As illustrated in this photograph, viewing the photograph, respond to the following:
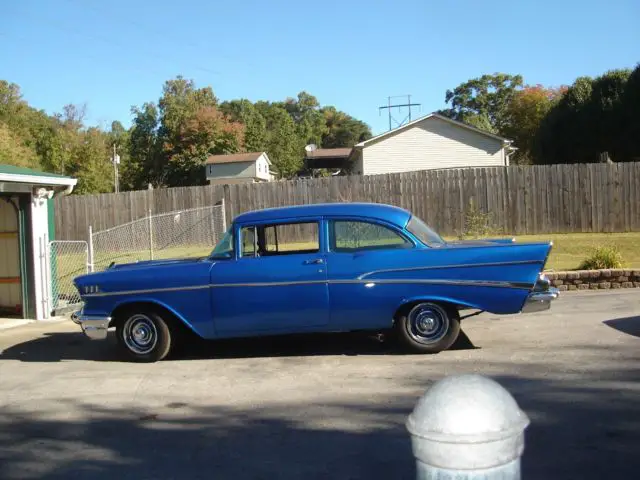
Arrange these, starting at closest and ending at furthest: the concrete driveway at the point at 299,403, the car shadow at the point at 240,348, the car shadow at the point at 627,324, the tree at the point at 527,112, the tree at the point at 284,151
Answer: the concrete driveway at the point at 299,403, the car shadow at the point at 240,348, the car shadow at the point at 627,324, the tree at the point at 527,112, the tree at the point at 284,151

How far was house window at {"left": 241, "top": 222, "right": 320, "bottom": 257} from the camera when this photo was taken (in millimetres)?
7621

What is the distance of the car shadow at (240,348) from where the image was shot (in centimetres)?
784

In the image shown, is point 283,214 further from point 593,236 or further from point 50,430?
point 593,236

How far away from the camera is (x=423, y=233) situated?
298 inches

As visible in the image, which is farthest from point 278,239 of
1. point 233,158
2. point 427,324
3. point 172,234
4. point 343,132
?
point 343,132

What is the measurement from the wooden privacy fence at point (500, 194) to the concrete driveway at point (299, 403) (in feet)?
35.9

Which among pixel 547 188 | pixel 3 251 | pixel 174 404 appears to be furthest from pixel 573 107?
pixel 174 404

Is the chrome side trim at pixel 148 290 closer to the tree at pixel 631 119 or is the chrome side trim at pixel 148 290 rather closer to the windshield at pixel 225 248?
the windshield at pixel 225 248

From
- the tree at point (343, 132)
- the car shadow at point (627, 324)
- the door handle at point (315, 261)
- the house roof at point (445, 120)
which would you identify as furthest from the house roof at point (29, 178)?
the tree at point (343, 132)

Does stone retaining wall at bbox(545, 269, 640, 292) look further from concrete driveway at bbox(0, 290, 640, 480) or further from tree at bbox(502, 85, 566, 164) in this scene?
tree at bbox(502, 85, 566, 164)

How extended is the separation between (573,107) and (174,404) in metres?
37.1

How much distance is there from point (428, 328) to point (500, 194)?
1348 centimetres

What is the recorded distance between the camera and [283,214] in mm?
7770

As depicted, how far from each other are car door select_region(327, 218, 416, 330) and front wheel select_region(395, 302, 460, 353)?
209 mm
